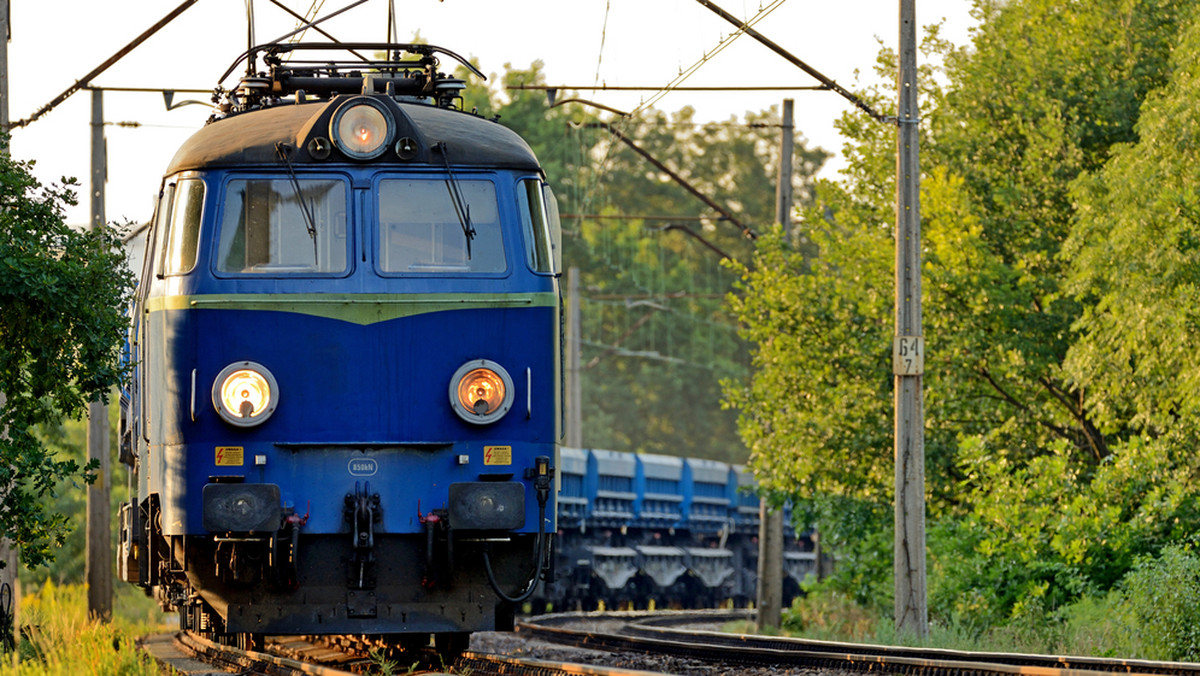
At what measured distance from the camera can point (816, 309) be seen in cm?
2234

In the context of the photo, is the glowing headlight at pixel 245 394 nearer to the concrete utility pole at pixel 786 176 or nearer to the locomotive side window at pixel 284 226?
the locomotive side window at pixel 284 226

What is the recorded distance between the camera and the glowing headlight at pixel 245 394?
9.73 metres

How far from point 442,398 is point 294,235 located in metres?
1.37

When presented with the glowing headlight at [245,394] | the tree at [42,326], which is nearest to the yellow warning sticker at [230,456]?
the glowing headlight at [245,394]

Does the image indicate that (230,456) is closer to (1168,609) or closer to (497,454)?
(497,454)

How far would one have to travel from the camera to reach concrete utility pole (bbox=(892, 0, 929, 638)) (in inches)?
674

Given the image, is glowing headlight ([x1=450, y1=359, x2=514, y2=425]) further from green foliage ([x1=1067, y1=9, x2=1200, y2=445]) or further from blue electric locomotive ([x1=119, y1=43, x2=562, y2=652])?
green foliage ([x1=1067, y1=9, x2=1200, y2=445])

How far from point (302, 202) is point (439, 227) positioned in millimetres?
856

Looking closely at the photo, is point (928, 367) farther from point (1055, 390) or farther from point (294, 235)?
point (294, 235)

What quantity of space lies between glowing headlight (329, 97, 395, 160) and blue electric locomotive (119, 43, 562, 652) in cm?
1

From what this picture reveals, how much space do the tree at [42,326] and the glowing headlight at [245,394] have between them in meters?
4.45

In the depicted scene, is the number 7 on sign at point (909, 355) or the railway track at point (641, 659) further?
the number 7 on sign at point (909, 355)

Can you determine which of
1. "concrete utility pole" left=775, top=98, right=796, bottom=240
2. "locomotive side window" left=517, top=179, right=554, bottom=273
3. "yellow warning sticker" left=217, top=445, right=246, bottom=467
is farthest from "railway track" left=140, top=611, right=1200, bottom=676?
"concrete utility pole" left=775, top=98, right=796, bottom=240

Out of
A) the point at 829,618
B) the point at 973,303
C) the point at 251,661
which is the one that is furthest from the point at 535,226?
the point at 829,618
